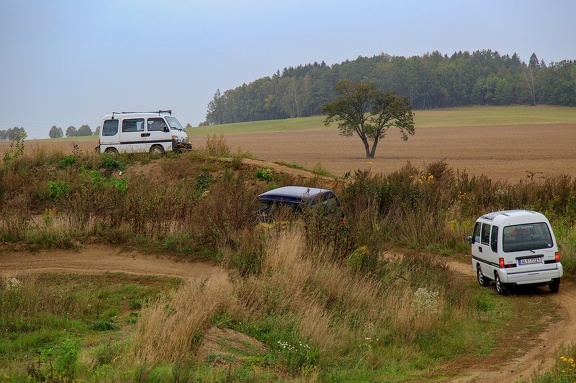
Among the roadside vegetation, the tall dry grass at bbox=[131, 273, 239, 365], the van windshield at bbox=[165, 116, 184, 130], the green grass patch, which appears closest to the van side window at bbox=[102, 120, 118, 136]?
the van windshield at bbox=[165, 116, 184, 130]

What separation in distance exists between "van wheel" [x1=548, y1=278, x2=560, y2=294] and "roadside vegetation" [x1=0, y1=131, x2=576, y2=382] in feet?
1.08

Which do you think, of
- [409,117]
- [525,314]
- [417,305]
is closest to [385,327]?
[417,305]

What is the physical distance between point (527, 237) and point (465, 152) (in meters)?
51.4

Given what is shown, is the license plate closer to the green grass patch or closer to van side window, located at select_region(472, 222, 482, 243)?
van side window, located at select_region(472, 222, 482, 243)

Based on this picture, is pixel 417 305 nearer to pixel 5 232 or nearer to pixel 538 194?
pixel 5 232

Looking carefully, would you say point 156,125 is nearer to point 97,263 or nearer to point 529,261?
point 97,263

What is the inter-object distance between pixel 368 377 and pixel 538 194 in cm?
1651

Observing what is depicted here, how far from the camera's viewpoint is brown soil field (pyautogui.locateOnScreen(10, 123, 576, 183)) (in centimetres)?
4744

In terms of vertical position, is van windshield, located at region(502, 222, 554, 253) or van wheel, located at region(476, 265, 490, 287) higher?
van windshield, located at region(502, 222, 554, 253)

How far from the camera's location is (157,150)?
34.6 meters

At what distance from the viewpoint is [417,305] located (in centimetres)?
1283

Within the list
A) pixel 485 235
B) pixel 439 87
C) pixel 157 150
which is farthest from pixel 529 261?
pixel 439 87

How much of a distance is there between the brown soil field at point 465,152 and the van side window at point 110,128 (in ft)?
10.1

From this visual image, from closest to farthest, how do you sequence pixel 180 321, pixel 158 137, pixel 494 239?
pixel 180 321 → pixel 494 239 → pixel 158 137
